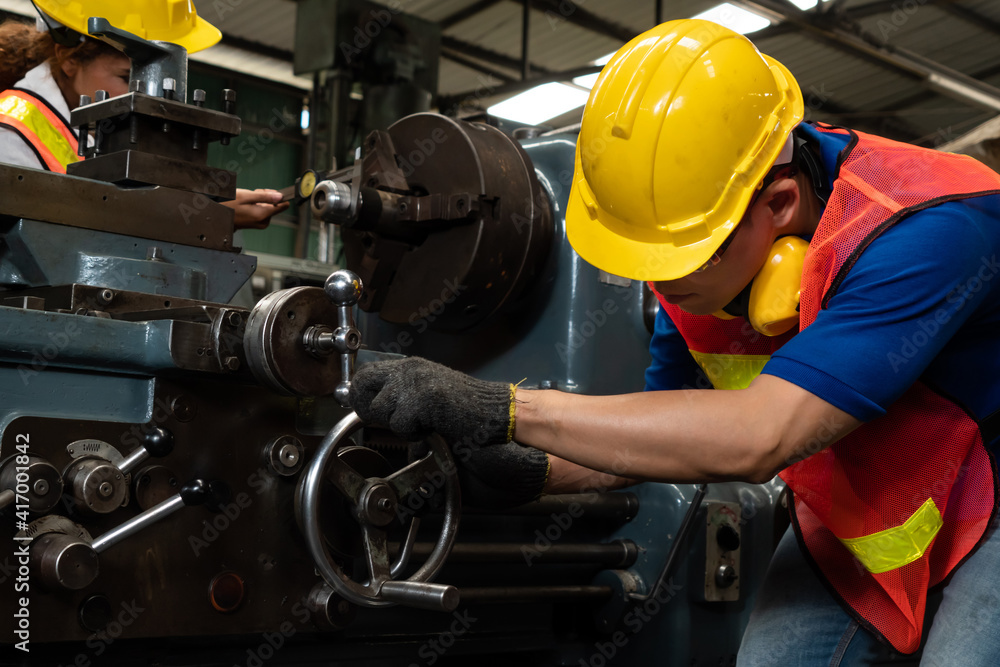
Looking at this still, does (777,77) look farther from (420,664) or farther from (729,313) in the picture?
(420,664)

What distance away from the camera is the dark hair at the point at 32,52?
1.74m

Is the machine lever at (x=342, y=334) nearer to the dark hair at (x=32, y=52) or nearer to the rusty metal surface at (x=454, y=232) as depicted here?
the rusty metal surface at (x=454, y=232)

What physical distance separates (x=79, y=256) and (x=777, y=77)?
0.90 metres

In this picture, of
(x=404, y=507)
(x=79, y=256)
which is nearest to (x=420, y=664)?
(x=404, y=507)

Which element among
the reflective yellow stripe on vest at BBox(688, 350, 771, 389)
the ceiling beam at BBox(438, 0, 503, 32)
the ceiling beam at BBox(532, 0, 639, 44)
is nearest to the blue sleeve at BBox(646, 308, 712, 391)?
the reflective yellow stripe on vest at BBox(688, 350, 771, 389)

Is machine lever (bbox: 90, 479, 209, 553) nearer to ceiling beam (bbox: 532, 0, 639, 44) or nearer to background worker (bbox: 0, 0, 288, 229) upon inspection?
background worker (bbox: 0, 0, 288, 229)

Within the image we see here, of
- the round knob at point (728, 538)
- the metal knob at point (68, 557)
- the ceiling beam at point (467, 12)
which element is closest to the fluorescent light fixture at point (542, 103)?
the ceiling beam at point (467, 12)

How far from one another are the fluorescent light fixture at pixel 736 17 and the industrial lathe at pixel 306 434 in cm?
411

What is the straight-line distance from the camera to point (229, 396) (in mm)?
1170

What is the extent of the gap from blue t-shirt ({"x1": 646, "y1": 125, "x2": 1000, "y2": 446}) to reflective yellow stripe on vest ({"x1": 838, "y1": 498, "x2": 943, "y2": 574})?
0.20 meters

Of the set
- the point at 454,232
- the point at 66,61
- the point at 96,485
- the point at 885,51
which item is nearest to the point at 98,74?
the point at 66,61

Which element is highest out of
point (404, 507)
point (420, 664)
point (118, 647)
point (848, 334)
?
point (848, 334)

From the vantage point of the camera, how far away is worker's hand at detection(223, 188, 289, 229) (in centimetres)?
187

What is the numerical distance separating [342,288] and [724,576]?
3.07ft
